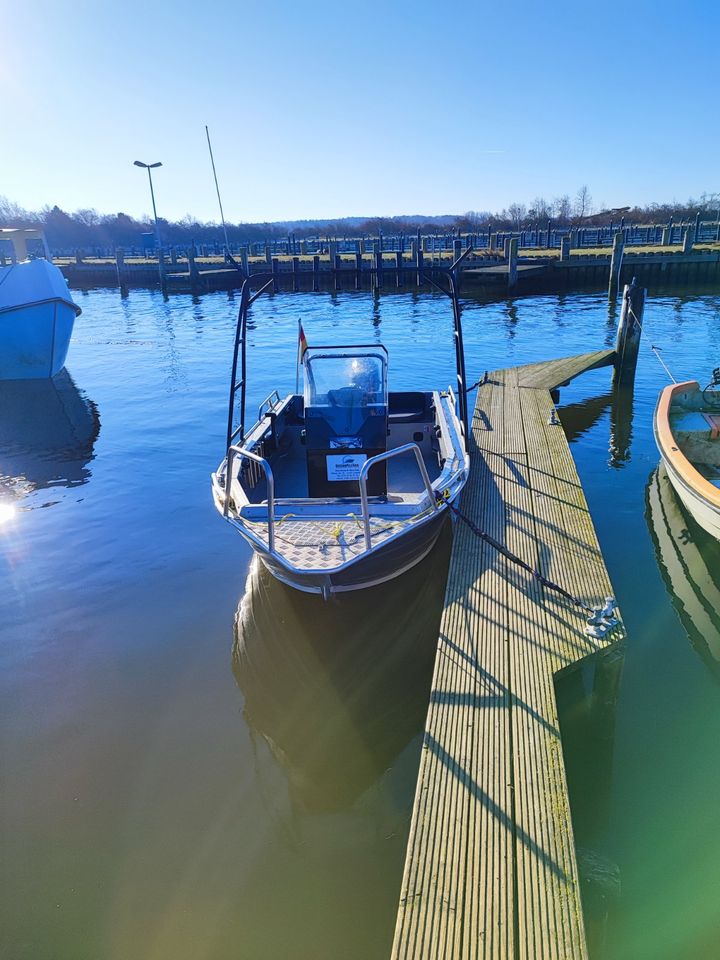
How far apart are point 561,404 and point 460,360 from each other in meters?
8.60

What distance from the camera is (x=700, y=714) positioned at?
19.4 feet

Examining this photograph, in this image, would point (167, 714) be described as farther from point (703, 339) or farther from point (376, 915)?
point (703, 339)

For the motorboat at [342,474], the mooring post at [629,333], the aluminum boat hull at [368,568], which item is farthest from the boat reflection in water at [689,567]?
the mooring post at [629,333]

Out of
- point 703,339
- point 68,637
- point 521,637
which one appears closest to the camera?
point 521,637

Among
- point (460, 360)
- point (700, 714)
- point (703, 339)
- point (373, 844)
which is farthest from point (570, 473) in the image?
point (703, 339)

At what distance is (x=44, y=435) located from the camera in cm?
1622

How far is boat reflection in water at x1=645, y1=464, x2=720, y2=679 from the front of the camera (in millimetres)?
7137

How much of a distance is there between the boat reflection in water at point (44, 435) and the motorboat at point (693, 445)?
11.5 m

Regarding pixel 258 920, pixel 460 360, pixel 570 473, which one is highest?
pixel 460 360

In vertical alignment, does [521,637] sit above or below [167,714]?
above

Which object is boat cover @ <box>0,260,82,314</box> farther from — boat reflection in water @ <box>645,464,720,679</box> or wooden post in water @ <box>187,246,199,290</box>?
wooden post in water @ <box>187,246,199,290</box>

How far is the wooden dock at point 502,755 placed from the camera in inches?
135

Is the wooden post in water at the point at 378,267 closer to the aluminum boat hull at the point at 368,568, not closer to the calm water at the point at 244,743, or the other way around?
the aluminum boat hull at the point at 368,568

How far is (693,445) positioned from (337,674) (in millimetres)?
7668
